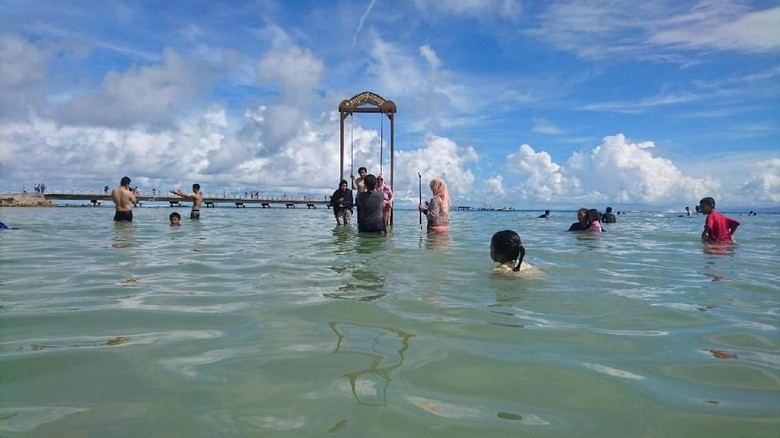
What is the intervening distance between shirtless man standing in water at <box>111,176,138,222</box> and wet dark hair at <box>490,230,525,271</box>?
14266mm

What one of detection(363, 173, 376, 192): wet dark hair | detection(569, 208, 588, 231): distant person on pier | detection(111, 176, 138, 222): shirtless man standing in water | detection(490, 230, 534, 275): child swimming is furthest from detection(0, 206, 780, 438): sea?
detection(111, 176, 138, 222): shirtless man standing in water

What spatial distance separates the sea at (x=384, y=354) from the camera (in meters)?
2.19

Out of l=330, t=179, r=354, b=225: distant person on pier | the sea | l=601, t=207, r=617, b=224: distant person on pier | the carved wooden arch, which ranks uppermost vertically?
the carved wooden arch

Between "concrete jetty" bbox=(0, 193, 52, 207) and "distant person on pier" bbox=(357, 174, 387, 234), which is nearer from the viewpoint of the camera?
"distant person on pier" bbox=(357, 174, 387, 234)

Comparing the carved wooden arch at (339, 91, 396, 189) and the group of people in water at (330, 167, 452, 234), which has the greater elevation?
the carved wooden arch at (339, 91, 396, 189)

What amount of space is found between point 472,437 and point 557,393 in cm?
70

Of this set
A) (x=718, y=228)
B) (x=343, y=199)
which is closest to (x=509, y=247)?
(x=718, y=228)

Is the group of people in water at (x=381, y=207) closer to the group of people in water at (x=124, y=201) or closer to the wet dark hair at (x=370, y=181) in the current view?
the wet dark hair at (x=370, y=181)

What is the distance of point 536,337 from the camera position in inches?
139

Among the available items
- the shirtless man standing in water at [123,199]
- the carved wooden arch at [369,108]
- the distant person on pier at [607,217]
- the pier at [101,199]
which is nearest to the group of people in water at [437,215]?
the shirtless man standing in water at [123,199]

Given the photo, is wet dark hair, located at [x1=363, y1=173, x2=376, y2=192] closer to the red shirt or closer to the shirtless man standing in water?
the red shirt

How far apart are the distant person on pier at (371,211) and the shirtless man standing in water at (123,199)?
28.4ft

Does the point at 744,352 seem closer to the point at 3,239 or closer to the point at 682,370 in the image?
the point at 682,370

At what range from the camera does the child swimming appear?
6082 mm
